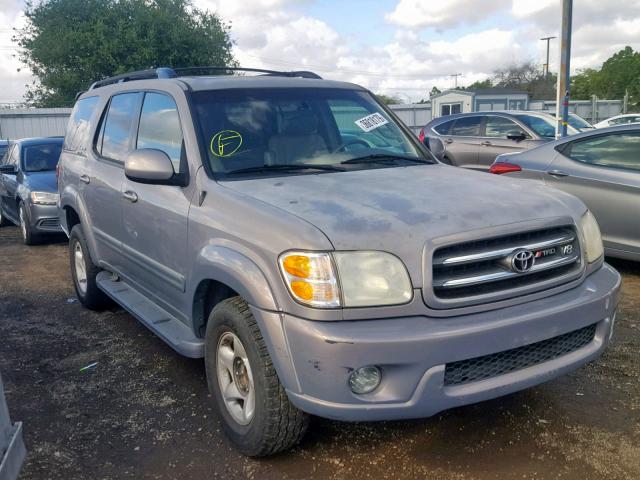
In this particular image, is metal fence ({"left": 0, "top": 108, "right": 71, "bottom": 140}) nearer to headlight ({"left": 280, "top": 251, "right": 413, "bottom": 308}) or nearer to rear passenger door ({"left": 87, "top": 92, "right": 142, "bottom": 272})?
rear passenger door ({"left": 87, "top": 92, "right": 142, "bottom": 272})

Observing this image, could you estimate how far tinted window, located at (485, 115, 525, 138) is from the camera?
35.8ft

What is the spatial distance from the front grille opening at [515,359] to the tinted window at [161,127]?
1939 millimetres

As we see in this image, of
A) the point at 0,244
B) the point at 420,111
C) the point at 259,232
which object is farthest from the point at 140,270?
the point at 420,111

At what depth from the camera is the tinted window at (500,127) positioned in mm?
10922

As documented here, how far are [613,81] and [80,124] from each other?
65.5 meters

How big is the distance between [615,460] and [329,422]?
4.55 ft

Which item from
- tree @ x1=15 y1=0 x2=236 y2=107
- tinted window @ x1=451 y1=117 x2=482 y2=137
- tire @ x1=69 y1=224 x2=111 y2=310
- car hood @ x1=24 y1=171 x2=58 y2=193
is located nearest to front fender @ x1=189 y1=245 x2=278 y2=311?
tire @ x1=69 y1=224 x2=111 y2=310

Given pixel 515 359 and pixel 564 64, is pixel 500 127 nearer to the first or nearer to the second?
pixel 564 64

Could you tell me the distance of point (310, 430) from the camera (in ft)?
10.7

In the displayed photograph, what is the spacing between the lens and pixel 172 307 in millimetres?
3770

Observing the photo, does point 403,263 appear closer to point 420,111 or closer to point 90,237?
point 90,237

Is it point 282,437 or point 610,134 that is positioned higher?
point 610,134

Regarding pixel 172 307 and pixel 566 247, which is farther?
pixel 172 307

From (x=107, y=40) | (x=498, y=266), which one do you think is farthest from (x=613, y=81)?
(x=498, y=266)
